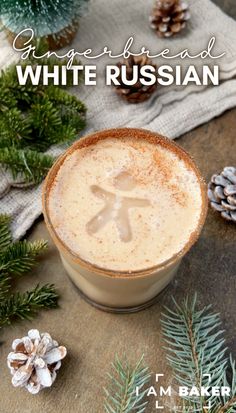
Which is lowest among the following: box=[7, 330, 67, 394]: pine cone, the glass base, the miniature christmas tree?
the glass base

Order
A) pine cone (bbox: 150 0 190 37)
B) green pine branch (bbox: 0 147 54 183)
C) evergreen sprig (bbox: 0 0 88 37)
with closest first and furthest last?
1. green pine branch (bbox: 0 147 54 183)
2. evergreen sprig (bbox: 0 0 88 37)
3. pine cone (bbox: 150 0 190 37)

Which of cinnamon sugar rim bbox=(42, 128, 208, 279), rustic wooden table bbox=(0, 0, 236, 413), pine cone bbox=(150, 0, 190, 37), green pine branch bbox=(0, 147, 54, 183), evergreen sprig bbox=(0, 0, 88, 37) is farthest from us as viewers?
pine cone bbox=(150, 0, 190, 37)

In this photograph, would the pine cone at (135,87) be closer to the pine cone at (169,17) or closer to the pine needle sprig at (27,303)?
the pine cone at (169,17)

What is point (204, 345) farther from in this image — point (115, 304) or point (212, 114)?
point (212, 114)

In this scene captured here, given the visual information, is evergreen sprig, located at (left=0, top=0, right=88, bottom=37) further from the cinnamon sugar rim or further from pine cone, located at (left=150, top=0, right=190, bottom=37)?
the cinnamon sugar rim

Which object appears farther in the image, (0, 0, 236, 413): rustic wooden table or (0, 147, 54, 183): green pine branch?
(0, 147, 54, 183): green pine branch

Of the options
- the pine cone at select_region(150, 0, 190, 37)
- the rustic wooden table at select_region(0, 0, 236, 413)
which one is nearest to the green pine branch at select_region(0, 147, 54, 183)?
the rustic wooden table at select_region(0, 0, 236, 413)

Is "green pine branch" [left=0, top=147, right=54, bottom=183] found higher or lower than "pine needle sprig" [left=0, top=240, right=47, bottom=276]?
higher
